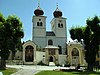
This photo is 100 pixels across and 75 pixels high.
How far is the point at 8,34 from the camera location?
37.8 m

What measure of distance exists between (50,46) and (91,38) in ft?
87.8

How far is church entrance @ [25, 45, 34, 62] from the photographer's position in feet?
204

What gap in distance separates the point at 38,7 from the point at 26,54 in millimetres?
22159

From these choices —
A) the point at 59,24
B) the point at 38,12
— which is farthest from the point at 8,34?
the point at 59,24

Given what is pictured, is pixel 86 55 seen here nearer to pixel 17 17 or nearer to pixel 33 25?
pixel 17 17

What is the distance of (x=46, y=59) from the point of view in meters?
62.6

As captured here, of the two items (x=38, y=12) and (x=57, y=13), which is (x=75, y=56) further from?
(x=38, y=12)

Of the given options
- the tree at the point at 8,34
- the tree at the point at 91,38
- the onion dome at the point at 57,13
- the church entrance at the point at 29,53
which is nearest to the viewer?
the tree at the point at 8,34

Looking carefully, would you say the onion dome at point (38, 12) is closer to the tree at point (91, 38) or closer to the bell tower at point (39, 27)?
the bell tower at point (39, 27)

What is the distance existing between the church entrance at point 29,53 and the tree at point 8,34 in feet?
76.2

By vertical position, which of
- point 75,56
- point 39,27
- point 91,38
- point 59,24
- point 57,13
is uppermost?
point 57,13

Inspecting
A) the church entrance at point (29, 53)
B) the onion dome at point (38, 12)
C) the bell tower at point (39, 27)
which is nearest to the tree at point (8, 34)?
the church entrance at point (29, 53)

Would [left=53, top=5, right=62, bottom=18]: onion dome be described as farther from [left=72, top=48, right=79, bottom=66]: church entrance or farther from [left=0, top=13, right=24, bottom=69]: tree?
[left=0, top=13, right=24, bottom=69]: tree

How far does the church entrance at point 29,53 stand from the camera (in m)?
62.0
